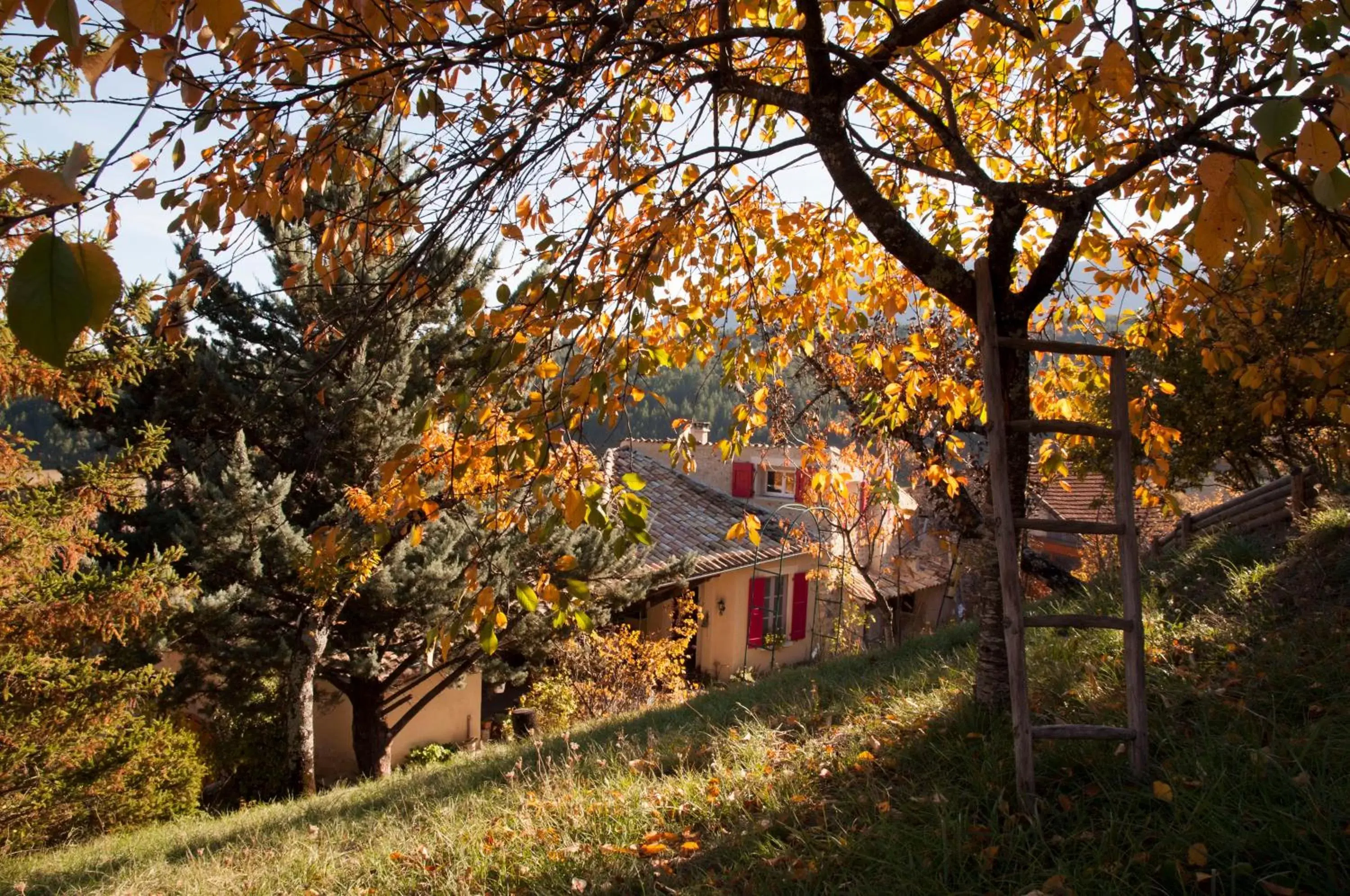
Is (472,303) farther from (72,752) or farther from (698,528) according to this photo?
(698,528)

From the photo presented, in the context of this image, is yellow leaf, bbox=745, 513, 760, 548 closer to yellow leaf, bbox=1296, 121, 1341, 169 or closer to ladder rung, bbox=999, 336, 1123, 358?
ladder rung, bbox=999, 336, 1123, 358

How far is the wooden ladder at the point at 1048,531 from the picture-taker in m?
2.98

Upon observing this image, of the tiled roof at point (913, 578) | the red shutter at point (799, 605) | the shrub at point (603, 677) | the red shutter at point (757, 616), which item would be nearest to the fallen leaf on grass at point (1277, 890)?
the shrub at point (603, 677)

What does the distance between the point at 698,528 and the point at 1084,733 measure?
15730 millimetres

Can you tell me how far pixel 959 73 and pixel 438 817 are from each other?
17.8 ft

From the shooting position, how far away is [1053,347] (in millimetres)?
3303

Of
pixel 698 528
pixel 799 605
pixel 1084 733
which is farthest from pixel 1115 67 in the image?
pixel 799 605

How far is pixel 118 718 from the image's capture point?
7148mm

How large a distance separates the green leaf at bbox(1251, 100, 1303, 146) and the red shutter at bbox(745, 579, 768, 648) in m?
17.7

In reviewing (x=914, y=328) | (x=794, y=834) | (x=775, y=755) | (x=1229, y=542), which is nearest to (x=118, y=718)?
(x=775, y=755)

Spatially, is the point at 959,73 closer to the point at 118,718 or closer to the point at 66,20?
the point at 66,20

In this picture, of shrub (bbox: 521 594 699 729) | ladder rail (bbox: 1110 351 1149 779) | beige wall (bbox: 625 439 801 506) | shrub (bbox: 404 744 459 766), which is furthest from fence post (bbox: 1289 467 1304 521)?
beige wall (bbox: 625 439 801 506)

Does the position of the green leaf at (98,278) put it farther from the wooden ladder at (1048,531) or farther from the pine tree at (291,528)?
the pine tree at (291,528)

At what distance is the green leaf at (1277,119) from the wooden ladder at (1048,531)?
190cm
